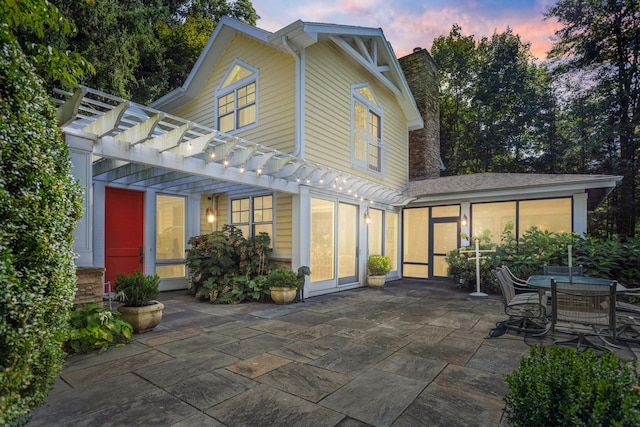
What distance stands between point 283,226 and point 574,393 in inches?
248

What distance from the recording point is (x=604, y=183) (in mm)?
7570

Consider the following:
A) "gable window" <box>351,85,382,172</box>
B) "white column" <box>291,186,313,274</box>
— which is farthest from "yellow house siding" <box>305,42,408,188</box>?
"white column" <box>291,186,313,274</box>

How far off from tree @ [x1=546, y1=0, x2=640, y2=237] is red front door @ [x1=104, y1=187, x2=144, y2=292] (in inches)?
682

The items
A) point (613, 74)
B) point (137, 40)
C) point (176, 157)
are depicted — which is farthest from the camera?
point (613, 74)

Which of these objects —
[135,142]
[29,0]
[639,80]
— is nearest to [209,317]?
[135,142]

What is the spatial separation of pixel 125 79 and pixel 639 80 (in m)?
20.1

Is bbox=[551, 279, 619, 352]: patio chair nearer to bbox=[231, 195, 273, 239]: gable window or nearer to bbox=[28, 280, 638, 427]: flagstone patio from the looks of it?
bbox=[28, 280, 638, 427]: flagstone patio

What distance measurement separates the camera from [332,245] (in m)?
7.93

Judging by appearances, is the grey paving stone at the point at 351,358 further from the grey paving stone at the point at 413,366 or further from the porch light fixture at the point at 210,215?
the porch light fixture at the point at 210,215

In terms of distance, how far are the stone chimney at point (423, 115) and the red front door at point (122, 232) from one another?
9967 millimetres

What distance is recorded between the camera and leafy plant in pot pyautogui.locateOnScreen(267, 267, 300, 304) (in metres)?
6.45

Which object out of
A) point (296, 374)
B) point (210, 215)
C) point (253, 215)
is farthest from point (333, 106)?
point (296, 374)

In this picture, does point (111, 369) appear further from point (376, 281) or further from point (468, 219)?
point (468, 219)

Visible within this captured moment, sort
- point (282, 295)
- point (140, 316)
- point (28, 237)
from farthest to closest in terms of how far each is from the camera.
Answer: point (282, 295)
point (140, 316)
point (28, 237)
